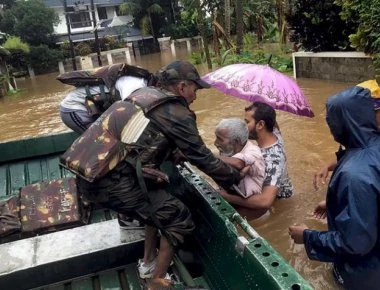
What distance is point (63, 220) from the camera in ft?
11.4

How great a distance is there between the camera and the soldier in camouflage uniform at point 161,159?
2.27 meters

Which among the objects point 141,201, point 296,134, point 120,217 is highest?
point 141,201

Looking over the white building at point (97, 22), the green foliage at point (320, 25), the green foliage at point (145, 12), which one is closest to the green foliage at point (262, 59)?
the green foliage at point (320, 25)

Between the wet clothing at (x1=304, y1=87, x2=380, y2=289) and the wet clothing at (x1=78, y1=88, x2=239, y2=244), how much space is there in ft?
2.46

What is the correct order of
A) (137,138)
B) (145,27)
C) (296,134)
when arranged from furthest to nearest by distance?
(145,27), (296,134), (137,138)

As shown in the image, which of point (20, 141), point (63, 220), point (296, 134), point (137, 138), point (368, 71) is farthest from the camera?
point (368, 71)

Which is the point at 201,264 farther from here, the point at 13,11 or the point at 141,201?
the point at 13,11

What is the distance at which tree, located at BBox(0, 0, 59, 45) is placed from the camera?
2859cm

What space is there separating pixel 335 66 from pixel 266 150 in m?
6.82

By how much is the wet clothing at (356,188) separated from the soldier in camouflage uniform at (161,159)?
751 mm

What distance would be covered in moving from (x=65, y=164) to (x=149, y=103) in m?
0.58

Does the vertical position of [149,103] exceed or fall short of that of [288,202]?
it exceeds it

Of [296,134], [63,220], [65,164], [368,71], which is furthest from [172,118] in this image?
[368,71]

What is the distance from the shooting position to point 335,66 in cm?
917
